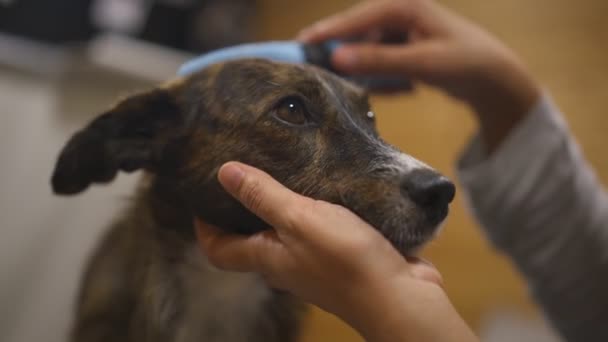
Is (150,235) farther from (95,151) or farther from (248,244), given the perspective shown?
(248,244)

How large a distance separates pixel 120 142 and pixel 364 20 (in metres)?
0.69

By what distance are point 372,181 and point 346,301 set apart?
0.20 metres

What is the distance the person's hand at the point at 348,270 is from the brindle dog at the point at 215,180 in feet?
0.36

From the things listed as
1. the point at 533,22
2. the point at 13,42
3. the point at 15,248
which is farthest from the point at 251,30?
the point at 15,248

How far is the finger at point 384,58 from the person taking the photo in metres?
1.27

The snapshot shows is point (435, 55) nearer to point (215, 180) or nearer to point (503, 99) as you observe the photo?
point (503, 99)

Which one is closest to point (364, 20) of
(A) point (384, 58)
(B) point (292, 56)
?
(A) point (384, 58)

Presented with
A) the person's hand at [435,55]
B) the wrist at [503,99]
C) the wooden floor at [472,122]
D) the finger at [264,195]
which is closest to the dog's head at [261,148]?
the finger at [264,195]

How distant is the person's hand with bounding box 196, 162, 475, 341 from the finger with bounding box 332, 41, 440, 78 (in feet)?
1.93

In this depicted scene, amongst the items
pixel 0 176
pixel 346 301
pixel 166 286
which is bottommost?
pixel 0 176

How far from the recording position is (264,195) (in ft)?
2.40

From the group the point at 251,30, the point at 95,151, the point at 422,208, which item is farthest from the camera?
the point at 251,30

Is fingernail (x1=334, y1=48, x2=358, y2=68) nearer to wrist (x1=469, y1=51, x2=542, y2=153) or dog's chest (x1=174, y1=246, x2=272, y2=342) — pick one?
wrist (x1=469, y1=51, x2=542, y2=153)

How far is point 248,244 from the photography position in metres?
0.82
